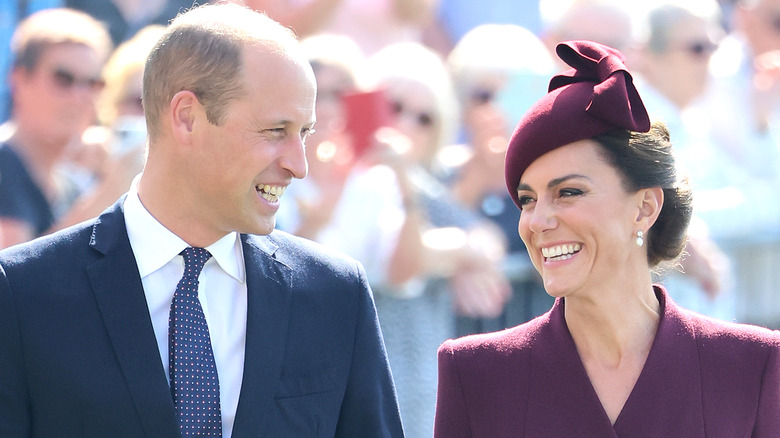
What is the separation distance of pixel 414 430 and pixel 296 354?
8.15 ft

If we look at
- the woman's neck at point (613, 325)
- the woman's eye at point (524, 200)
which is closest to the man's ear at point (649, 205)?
the woman's neck at point (613, 325)

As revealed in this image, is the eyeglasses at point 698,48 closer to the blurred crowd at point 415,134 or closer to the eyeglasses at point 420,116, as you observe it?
the blurred crowd at point 415,134

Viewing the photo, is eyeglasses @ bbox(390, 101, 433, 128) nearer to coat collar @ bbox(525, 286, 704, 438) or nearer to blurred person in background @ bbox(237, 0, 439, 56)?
blurred person in background @ bbox(237, 0, 439, 56)

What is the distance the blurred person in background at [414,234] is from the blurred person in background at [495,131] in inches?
4.5

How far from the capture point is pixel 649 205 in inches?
128

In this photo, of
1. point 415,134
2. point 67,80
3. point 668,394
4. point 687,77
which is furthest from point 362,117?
point 668,394

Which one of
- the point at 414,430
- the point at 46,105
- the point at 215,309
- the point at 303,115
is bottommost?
the point at 414,430

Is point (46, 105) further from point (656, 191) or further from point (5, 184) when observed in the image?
point (656, 191)

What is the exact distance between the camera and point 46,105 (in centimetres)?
487

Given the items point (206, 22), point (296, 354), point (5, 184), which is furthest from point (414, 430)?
point (206, 22)

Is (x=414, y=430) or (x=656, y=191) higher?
(x=656, y=191)

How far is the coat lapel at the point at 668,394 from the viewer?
10.2ft

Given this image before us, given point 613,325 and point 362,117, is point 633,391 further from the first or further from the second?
point 362,117

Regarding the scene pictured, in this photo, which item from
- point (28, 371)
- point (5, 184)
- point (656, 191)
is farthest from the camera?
point (5, 184)
